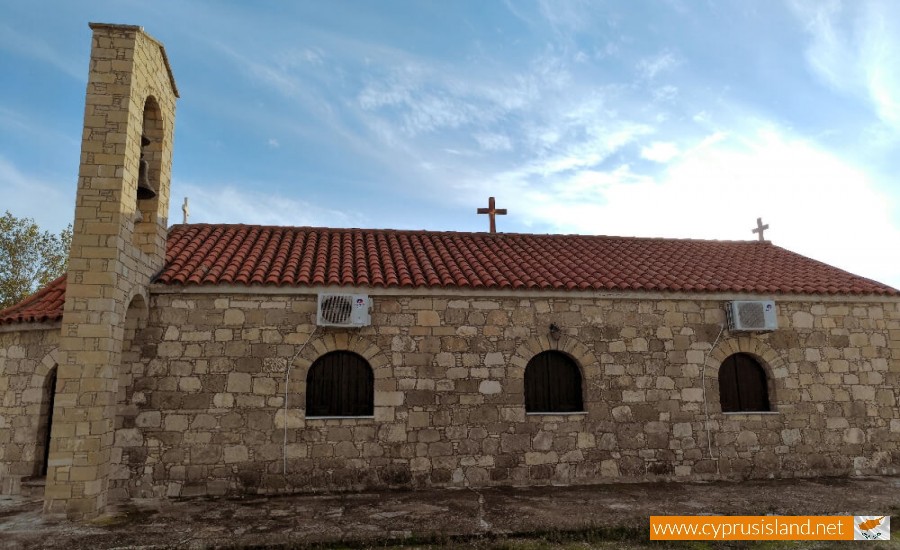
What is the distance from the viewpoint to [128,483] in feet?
22.6

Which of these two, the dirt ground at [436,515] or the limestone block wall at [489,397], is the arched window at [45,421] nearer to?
the dirt ground at [436,515]

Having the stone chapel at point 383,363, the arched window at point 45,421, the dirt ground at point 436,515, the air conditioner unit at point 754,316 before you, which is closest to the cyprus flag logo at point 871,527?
the dirt ground at point 436,515

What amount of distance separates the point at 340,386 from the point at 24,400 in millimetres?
4503

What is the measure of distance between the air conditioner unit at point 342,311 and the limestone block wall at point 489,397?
28 cm

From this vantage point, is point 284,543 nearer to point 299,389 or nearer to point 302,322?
point 299,389

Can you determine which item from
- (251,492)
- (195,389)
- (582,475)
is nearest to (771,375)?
(582,475)

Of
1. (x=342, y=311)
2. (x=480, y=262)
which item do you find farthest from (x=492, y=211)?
(x=342, y=311)

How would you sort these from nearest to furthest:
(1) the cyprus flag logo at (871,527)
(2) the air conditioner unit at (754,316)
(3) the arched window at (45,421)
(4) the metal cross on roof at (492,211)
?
1. (1) the cyprus flag logo at (871,527)
2. (3) the arched window at (45,421)
3. (2) the air conditioner unit at (754,316)
4. (4) the metal cross on roof at (492,211)

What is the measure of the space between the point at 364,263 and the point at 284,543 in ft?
15.1

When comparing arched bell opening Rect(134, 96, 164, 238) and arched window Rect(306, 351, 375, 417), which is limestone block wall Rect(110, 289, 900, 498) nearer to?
arched window Rect(306, 351, 375, 417)

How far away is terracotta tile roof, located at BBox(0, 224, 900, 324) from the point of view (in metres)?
7.84

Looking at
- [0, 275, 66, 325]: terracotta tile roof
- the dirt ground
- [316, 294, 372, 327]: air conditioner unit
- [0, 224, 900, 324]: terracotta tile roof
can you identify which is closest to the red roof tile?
[0, 224, 900, 324]: terracotta tile roof

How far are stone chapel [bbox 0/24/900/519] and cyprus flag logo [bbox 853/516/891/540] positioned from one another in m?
2.40

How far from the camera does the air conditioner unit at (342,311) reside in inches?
289
